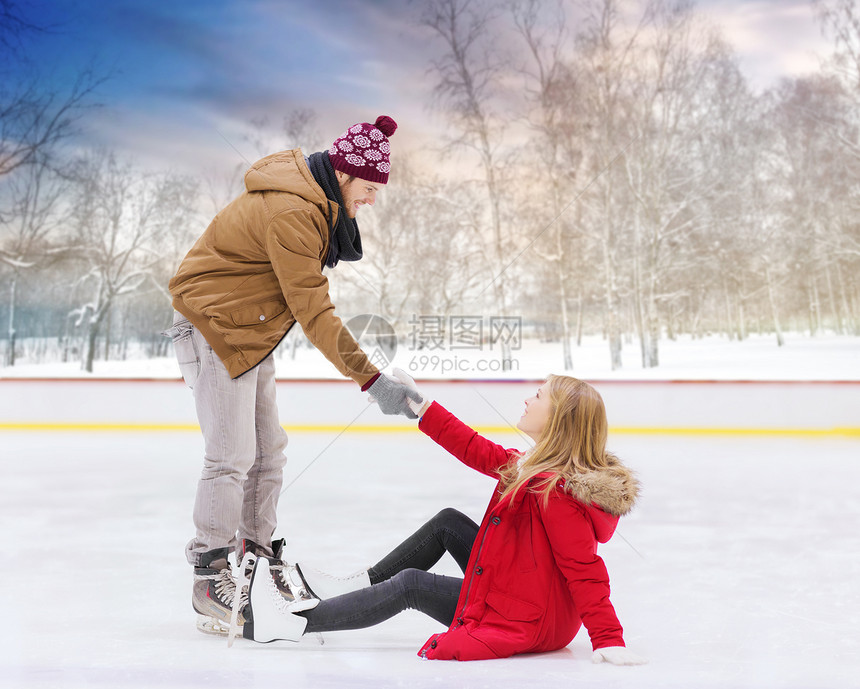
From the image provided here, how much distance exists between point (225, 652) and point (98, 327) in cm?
560

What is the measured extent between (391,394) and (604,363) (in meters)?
4.78

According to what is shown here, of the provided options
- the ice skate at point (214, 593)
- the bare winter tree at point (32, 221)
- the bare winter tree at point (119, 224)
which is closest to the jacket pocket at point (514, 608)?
the ice skate at point (214, 593)

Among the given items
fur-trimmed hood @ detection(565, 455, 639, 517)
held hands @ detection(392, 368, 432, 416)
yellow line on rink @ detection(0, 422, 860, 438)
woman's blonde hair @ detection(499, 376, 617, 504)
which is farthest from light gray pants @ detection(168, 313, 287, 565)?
yellow line on rink @ detection(0, 422, 860, 438)

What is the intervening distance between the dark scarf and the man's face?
13mm

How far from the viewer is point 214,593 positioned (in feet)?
5.07

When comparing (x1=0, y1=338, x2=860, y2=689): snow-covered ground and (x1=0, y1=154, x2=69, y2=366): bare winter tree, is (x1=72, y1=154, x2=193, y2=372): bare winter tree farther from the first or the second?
(x1=0, y1=338, x2=860, y2=689): snow-covered ground

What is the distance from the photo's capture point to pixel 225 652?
4.65ft

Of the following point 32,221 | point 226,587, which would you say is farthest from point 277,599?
point 32,221

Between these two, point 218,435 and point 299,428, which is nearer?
point 218,435

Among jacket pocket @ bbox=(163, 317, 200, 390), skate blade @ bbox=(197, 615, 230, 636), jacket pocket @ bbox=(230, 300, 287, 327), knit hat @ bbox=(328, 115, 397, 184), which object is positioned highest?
knit hat @ bbox=(328, 115, 397, 184)

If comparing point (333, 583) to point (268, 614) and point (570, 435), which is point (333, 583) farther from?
point (570, 435)

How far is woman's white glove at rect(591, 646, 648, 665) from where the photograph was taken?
130 centimetres

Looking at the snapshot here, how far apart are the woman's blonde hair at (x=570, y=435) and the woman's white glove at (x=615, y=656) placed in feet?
0.99

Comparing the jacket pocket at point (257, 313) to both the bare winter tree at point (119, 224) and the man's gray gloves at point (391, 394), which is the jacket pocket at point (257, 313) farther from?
the bare winter tree at point (119, 224)
